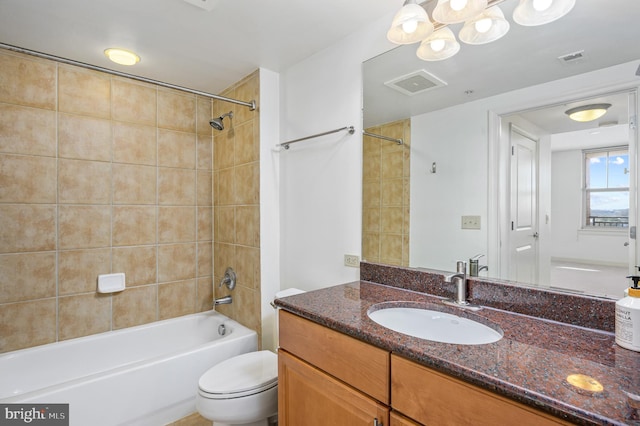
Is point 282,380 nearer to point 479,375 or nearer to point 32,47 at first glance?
point 479,375

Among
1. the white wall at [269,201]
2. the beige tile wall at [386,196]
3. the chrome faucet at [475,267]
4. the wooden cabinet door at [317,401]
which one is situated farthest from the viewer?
the white wall at [269,201]

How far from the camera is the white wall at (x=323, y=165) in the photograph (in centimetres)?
176

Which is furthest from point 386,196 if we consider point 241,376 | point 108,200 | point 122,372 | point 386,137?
point 108,200

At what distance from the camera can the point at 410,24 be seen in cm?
130

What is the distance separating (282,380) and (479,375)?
854mm

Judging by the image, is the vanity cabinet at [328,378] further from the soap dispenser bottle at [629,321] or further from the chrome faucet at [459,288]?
the soap dispenser bottle at [629,321]

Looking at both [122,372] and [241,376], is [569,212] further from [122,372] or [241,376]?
[122,372]

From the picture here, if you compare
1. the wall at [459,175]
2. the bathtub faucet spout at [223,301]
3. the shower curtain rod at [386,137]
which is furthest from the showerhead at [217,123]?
the wall at [459,175]

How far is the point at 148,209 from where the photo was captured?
249 cm

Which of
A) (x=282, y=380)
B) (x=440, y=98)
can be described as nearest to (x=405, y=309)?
(x=282, y=380)

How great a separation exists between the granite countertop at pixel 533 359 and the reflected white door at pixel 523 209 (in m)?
0.18

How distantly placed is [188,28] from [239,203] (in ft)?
3.86

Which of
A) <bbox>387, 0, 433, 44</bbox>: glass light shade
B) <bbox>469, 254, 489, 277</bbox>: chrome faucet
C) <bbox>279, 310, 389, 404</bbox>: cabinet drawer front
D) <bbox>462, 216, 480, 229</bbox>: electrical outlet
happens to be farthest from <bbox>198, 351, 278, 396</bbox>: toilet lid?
<bbox>387, 0, 433, 44</bbox>: glass light shade

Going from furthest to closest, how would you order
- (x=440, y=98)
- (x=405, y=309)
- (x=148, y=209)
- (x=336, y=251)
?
1. (x=148, y=209)
2. (x=336, y=251)
3. (x=440, y=98)
4. (x=405, y=309)
